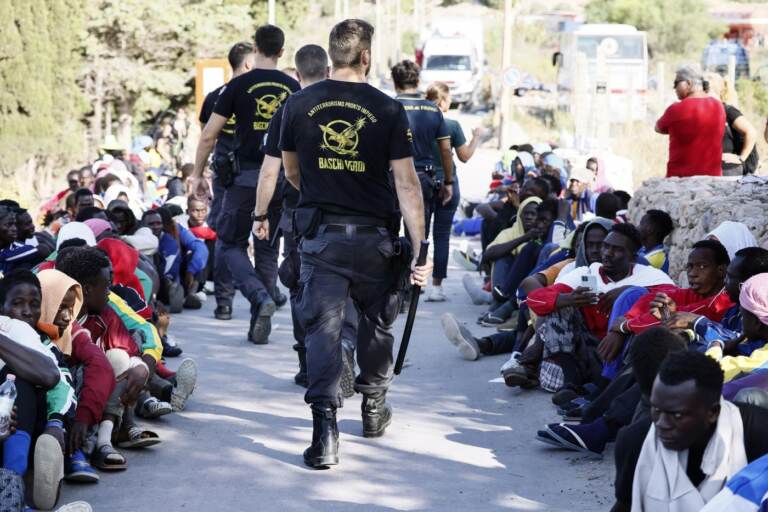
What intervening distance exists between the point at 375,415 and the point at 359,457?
0.38 metres

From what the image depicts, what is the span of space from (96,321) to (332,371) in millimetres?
1277

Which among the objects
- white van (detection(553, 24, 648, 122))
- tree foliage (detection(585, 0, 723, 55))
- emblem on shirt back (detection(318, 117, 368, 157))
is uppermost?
tree foliage (detection(585, 0, 723, 55))

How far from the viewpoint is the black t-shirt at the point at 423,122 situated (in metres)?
10.7

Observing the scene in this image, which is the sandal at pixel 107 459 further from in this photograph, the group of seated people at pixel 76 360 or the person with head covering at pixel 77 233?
the person with head covering at pixel 77 233

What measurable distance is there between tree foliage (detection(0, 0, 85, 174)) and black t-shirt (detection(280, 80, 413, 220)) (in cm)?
1613

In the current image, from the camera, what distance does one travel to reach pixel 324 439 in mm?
6297

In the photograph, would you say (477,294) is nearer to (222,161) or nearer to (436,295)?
(436,295)

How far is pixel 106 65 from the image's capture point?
3006 cm

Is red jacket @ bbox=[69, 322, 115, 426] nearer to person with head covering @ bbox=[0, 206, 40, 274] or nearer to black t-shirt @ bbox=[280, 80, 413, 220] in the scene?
black t-shirt @ bbox=[280, 80, 413, 220]

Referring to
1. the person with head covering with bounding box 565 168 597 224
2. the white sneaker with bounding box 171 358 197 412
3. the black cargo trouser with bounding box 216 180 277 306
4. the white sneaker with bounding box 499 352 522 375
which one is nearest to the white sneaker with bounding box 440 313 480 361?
the white sneaker with bounding box 499 352 522 375

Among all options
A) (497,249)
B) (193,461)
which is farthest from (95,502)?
(497,249)

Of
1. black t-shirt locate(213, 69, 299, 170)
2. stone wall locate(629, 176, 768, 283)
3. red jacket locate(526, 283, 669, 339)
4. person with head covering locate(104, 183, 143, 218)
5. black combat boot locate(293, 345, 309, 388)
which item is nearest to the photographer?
A: red jacket locate(526, 283, 669, 339)

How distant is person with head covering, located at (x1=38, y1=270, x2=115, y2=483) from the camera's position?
5.92m

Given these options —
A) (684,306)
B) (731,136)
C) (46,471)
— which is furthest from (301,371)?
(731,136)
